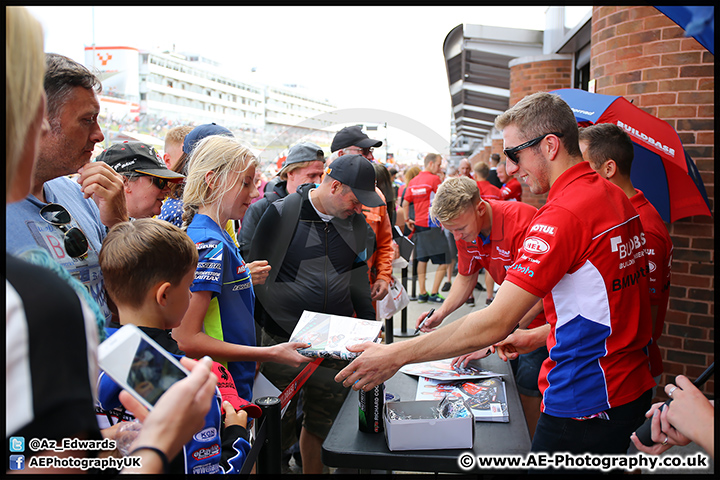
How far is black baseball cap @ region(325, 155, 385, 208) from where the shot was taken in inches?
114

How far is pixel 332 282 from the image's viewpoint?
292 cm

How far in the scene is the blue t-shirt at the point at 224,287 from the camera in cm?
188

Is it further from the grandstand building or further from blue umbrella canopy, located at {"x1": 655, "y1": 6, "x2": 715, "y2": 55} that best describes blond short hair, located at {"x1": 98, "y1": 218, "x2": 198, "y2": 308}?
blue umbrella canopy, located at {"x1": 655, "y1": 6, "x2": 715, "y2": 55}

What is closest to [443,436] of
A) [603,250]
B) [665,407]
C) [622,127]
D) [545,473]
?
[545,473]

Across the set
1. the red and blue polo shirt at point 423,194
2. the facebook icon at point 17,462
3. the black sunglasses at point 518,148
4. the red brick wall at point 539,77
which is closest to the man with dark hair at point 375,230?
the black sunglasses at point 518,148

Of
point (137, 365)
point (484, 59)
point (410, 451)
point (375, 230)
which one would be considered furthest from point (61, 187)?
point (484, 59)

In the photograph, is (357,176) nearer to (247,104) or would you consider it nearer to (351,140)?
(351,140)

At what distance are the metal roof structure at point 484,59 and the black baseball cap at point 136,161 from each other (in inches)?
344

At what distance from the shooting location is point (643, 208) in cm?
279

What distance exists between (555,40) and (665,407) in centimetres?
869

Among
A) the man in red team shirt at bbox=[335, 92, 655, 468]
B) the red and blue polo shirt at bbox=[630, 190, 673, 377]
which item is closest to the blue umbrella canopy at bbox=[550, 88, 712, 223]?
the red and blue polo shirt at bbox=[630, 190, 673, 377]

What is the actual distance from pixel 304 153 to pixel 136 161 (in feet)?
5.94

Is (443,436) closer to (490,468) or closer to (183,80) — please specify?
(490,468)

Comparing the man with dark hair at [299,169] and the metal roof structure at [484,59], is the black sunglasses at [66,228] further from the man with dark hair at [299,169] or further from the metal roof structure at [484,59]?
the metal roof structure at [484,59]
